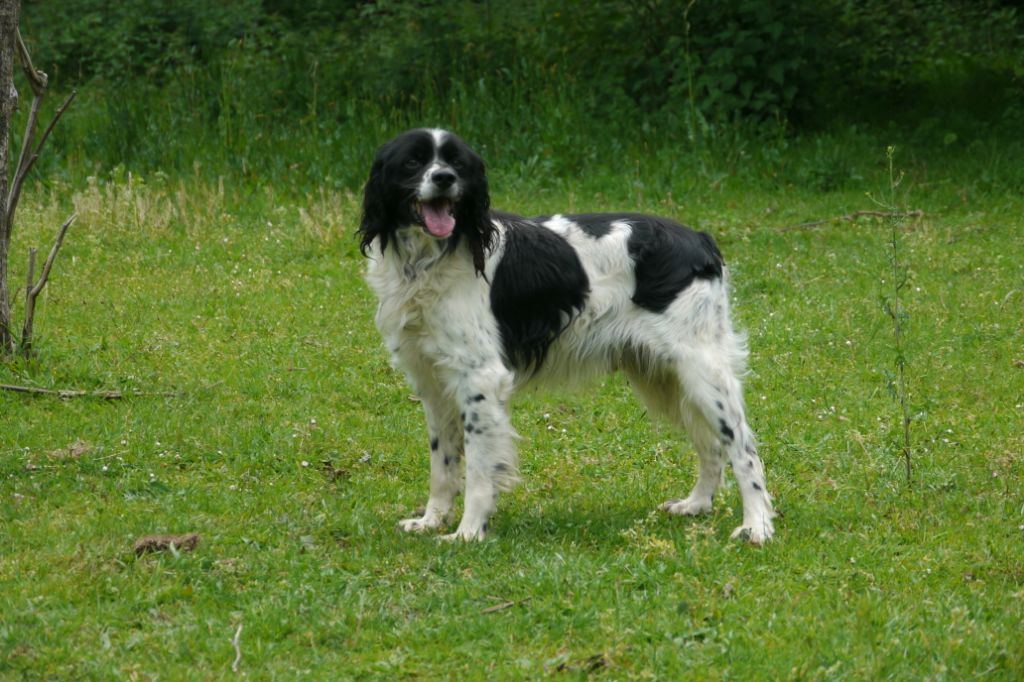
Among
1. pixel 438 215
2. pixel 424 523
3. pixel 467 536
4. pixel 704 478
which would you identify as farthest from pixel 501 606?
pixel 438 215

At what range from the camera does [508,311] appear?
624 cm

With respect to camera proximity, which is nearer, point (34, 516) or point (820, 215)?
point (34, 516)

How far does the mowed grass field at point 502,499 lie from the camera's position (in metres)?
4.85

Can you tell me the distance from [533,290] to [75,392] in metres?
3.09

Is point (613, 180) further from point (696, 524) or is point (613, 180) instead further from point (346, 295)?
point (696, 524)

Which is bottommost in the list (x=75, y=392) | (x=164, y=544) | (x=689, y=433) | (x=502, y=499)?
(x=75, y=392)

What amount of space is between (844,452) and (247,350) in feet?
12.9

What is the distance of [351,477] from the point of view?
701 centimetres

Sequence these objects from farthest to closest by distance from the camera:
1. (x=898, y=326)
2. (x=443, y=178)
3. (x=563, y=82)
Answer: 1. (x=563, y=82)
2. (x=898, y=326)
3. (x=443, y=178)

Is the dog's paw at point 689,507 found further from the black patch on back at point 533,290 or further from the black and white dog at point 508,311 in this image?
the black patch on back at point 533,290

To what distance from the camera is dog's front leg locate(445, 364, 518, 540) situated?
6117 mm

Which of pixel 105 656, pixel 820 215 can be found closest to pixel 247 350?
pixel 105 656

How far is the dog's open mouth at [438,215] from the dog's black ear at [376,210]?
0.53 feet

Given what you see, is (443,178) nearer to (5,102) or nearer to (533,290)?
(533,290)
